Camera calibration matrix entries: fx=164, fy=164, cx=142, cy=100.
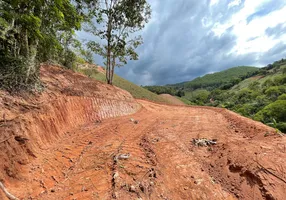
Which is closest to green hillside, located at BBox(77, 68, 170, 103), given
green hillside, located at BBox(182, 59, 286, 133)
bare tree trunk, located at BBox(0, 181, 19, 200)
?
green hillside, located at BBox(182, 59, 286, 133)

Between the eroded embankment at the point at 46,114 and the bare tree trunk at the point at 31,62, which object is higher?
the bare tree trunk at the point at 31,62

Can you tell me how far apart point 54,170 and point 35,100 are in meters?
2.74

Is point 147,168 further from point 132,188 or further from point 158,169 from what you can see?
point 132,188

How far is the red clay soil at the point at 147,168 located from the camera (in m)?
3.17

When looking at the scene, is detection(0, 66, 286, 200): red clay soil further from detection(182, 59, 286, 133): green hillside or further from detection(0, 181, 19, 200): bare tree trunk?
detection(182, 59, 286, 133): green hillside

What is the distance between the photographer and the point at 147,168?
3.89 metres

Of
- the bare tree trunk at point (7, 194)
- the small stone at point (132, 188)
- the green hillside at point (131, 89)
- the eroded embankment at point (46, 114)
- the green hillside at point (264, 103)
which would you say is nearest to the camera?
the bare tree trunk at point (7, 194)

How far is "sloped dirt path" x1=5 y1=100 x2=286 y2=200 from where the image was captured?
317 cm

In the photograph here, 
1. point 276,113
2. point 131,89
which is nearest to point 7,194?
point 131,89

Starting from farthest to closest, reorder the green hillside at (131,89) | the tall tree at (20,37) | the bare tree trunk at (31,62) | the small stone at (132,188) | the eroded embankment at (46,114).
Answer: the green hillside at (131,89)
the bare tree trunk at (31,62)
the tall tree at (20,37)
the eroded embankment at (46,114)
the small stone at (132,188)

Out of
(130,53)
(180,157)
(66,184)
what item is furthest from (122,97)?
(66,184)

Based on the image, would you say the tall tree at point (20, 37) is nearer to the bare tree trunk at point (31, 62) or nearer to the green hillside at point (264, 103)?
the bare tree trunk at point (31, 62)

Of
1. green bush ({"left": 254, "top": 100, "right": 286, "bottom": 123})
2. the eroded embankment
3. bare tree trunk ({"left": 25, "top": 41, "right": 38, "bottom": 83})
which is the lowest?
green bush ({"left": 254, "top": 100, "right": 286, "bottom": 123})

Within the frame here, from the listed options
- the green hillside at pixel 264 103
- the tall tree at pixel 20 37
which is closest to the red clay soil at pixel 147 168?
the tall tree at pixel 20 37
